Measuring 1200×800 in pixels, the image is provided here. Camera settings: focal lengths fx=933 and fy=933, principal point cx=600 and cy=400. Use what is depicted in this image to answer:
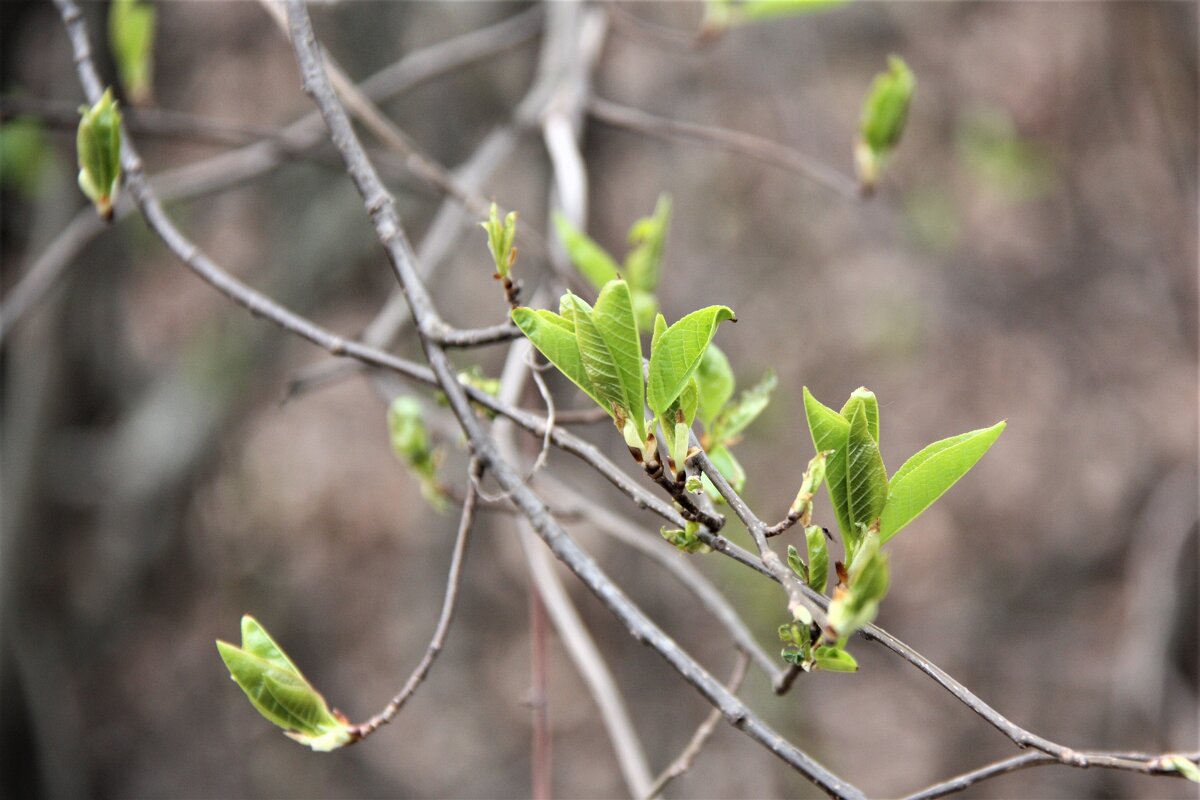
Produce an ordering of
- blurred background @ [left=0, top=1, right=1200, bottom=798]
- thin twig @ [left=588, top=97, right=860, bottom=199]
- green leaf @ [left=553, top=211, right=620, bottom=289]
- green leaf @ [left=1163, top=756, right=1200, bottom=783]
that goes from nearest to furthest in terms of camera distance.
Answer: green leaf @ [left=1163, top=756, right=1200, bottom=783] < green leaf @ [left=553, top=211, right=620, bottom=289] < thin twig @ [left=588, top=97, right=860, bottom=199] < blurred background @ [left=0, top=1, right=1200, bottom=798]

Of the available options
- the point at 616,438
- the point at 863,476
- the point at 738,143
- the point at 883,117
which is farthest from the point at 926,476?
the point at 616,438

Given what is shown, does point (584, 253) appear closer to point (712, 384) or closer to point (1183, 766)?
point (712, 384)

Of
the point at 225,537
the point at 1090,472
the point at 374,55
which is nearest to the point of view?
the point at 374,55

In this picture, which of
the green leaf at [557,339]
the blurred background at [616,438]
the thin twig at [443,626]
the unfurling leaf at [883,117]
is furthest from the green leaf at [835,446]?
the blurred background at [616,438]

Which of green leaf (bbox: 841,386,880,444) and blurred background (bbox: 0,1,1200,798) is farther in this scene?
blurred background (bbox: 0,1,1200,798)

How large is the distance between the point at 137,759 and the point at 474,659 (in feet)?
3.25

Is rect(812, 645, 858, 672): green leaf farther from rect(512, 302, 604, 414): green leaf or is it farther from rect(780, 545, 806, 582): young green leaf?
rect(512, 302, 604, 414): green leaf

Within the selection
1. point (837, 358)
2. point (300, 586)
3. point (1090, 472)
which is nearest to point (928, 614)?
point (1090, 472)

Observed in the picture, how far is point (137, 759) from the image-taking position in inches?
104

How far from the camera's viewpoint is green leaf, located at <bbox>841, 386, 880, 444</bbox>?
1.53ft

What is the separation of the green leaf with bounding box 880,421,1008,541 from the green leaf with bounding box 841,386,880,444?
0.08 ft

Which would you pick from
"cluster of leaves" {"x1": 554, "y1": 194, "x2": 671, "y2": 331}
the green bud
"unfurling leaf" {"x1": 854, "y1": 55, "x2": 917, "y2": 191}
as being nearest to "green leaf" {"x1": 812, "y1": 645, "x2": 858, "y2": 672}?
"cluster of leaves" {"x1": 554, "y1": 194, "x2": 671, "y2": 331}

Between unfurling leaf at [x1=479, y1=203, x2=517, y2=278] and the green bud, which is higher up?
unfurling leaf at [x1=479, y1=203, x2=517, y2=278]

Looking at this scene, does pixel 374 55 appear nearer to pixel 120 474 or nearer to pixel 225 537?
pixel 120 474
